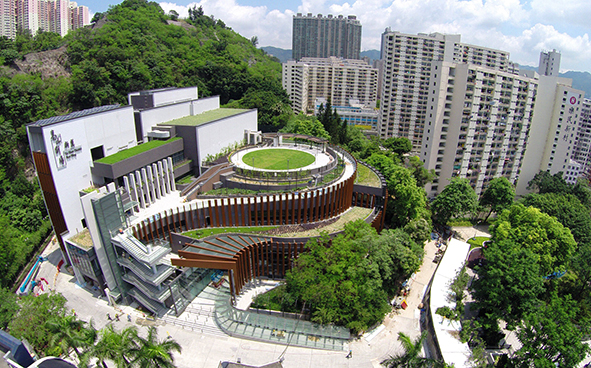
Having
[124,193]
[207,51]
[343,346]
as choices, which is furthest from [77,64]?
[343,346]

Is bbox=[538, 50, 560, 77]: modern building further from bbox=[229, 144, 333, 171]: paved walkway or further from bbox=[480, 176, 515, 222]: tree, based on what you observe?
bbox=[229, 144, 333, 171]: paved walkway

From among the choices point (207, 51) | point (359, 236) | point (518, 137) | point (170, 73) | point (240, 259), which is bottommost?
point (240, 259)

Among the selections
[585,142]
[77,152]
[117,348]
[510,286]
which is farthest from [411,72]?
[117,348]

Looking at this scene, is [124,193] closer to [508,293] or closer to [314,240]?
[314,240]

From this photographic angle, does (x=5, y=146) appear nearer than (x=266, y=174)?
No

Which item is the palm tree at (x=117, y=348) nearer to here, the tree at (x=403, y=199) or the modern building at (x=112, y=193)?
the modern building at (x=112, y=193)

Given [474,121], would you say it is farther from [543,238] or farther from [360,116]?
[360,116]
